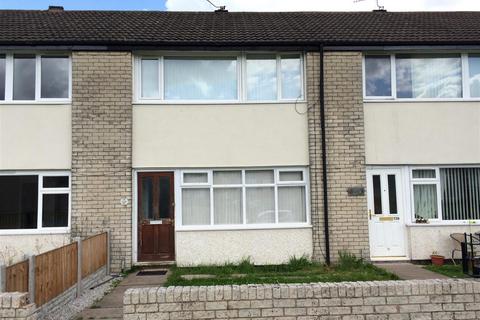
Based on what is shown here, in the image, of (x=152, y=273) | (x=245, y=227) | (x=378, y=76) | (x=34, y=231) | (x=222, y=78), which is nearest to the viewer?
(x=152, y=273)

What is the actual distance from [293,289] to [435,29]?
31.1ft

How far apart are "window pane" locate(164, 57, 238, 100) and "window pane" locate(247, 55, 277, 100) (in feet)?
1.15

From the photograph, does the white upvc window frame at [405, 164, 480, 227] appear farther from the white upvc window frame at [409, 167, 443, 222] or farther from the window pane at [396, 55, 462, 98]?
the window pane at [396, 55, 462, 98]

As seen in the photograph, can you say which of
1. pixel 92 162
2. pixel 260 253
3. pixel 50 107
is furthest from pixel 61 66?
pixel 260 253

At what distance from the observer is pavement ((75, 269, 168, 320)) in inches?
237

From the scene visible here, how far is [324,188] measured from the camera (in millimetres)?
10016

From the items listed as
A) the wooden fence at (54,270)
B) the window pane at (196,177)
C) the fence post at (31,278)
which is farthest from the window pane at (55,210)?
the fence post at (31,278)

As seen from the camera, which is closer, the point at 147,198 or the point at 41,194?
the point at 41,194

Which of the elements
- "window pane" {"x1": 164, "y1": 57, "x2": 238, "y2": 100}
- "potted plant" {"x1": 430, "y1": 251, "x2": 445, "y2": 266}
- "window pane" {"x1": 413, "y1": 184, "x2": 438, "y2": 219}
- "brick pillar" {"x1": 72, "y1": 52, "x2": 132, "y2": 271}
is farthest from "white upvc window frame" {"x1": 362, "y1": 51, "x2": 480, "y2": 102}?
"brick pillar" {"x1": 72, "y1": 52, "x2": 132, "y2": 271}

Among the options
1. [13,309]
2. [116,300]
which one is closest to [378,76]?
[116,300]

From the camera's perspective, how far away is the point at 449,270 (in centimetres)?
905

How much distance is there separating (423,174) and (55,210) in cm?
834

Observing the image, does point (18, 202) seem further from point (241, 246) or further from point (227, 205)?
point (241, 246)

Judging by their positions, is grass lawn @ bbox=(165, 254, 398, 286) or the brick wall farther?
the brick wall
